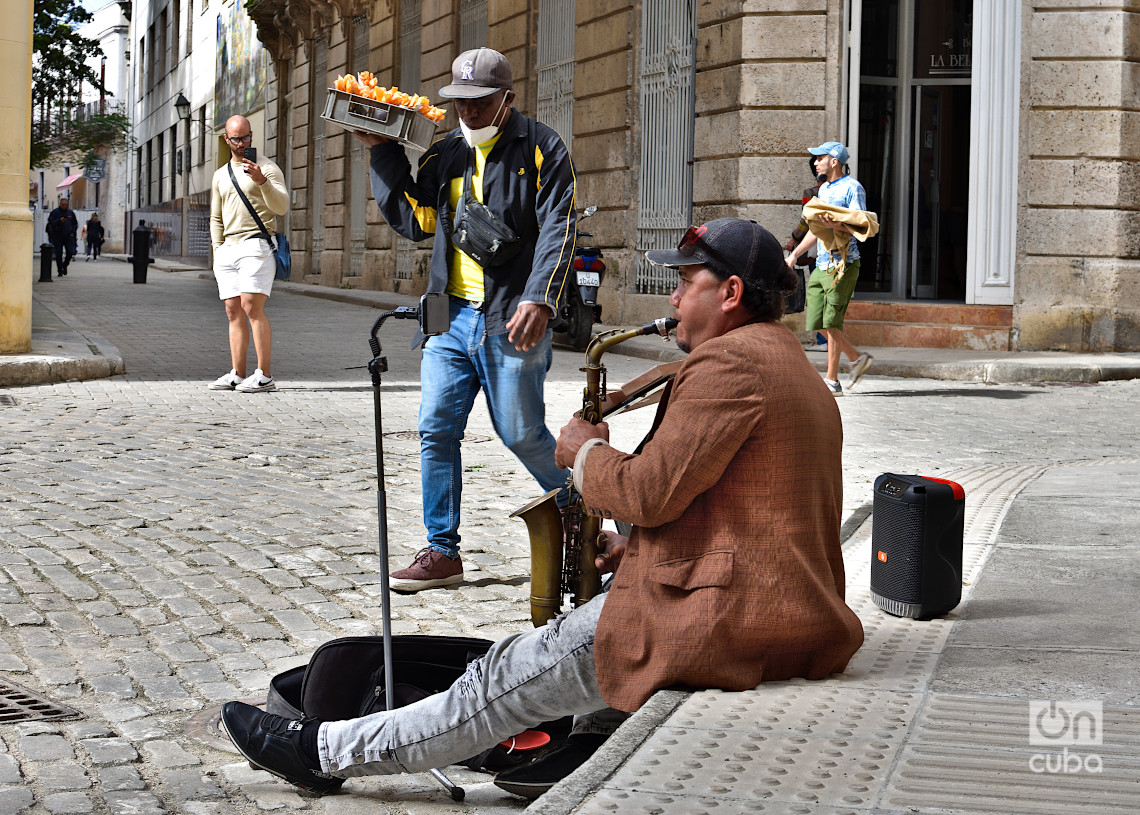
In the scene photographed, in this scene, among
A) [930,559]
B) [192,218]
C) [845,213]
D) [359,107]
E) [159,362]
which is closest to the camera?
[930,559]

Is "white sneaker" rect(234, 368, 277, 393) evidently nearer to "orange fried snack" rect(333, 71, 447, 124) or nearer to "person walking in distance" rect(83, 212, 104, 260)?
"orange fried snack" rect(333, 71, 447, 124)

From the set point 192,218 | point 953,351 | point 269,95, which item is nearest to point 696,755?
point 953,351

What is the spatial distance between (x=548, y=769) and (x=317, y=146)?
100 ft

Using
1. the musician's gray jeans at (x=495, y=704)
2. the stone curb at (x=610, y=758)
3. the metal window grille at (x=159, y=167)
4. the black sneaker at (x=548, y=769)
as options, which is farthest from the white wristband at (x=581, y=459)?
the metal window grille at (x=159, y=167)

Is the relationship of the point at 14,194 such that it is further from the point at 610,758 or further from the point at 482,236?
the point at 610,758

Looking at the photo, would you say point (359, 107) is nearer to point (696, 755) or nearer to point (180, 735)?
point (180, 735)

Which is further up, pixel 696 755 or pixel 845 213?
pixel 845 213

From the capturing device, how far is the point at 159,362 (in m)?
13.3

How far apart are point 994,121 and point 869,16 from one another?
3.47 m

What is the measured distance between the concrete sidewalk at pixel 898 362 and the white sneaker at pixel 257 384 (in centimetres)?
164

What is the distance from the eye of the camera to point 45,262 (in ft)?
95.1

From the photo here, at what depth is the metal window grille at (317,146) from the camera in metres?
32.2

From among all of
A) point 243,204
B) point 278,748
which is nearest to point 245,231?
point 243,204

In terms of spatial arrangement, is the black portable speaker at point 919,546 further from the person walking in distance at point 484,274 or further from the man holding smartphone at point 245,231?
the man holding smartphone at point 245,231
